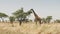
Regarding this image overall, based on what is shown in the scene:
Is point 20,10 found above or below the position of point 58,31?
above

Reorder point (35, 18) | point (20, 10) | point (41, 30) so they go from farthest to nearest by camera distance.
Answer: point (20, 10), point (35, 18), point (41, 30)

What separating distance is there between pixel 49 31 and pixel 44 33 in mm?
354

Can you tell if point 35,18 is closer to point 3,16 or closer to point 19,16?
point 19,16

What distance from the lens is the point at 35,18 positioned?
1931 cm

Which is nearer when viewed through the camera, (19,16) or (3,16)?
(19,16)

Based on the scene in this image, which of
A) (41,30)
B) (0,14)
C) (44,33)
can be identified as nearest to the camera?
(44,33)

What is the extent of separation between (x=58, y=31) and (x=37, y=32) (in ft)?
4.46

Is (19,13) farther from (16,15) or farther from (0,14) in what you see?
(0,14)

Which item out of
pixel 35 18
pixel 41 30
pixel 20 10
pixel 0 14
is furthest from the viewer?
pixel 0 14

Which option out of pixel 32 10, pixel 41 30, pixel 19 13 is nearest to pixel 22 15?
pixel 19 13

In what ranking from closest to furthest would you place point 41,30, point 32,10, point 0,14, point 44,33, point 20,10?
1. point 44,33
2. point 41,30
3. point 32,10
4. point 20,10
5. point 0,14

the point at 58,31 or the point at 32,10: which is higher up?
the point at 32,10

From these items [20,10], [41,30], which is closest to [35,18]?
[41,30]

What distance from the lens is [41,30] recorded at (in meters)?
12.8
